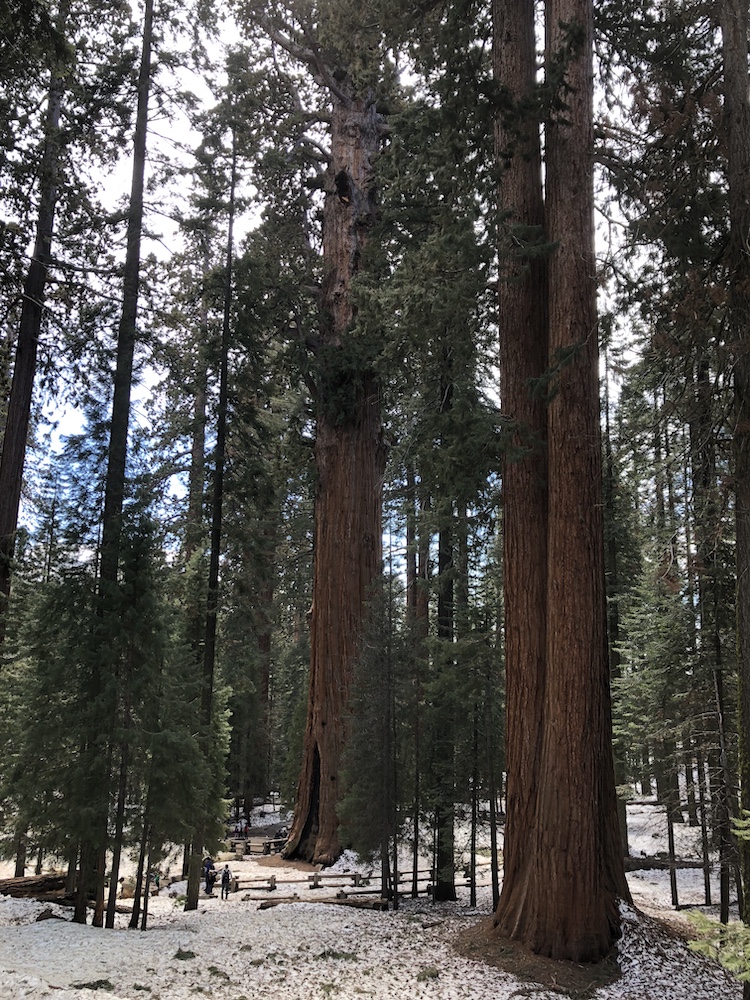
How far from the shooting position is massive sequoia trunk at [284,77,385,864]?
1756 cm

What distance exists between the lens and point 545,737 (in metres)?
8.98

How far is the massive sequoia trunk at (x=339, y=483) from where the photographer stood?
57.6 feet

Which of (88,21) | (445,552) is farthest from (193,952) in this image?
(88,21)

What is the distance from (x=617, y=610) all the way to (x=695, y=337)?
61.1ft

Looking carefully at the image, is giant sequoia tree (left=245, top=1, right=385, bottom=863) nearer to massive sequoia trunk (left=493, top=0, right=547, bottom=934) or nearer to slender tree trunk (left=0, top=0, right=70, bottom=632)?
slender tree trunk (left=0, top=0, right=70, bottom=632)

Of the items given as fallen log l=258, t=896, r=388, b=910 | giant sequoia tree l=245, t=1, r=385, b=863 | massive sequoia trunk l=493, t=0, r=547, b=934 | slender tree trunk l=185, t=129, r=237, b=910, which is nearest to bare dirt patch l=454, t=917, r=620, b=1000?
massive sequoia trunk l=493, t=0, r=547, b=934

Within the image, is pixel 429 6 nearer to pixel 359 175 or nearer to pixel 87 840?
pixel 359 175

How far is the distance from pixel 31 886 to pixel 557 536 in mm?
13266

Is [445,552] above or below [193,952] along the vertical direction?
above

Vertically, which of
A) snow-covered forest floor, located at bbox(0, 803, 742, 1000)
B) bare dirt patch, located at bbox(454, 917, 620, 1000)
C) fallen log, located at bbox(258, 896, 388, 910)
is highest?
bare dirt patch, located at bbox(454, 917, 620, 1000)

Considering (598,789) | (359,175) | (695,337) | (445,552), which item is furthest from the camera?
(359,175)

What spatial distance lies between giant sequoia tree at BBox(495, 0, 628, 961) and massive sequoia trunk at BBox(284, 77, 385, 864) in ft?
24.7

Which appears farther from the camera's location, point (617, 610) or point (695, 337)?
point (617, 610)

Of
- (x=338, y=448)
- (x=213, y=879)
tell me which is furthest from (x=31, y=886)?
(x=338, y=448)
